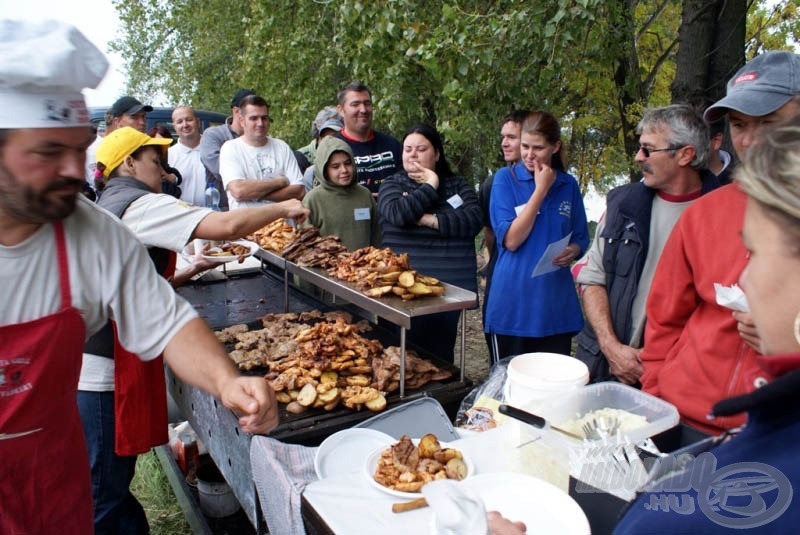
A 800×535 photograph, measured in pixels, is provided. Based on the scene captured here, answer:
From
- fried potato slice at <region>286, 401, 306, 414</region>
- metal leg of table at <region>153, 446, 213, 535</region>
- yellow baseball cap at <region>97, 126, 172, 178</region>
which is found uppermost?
yellow baseball cap at <region>97, 126, 172, 178</region>

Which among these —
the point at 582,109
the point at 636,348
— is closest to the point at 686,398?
the point at 636,348

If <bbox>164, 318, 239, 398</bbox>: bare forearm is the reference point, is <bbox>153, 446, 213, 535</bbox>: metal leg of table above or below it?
below

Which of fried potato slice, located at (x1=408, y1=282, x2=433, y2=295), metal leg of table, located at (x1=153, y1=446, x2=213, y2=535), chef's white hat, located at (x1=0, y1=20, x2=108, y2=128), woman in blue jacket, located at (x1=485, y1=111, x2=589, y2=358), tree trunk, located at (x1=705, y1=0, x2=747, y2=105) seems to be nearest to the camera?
chef's white hat, located at (x1=0, y1=20, x2=108, y2=128)

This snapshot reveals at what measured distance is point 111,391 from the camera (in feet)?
8.14

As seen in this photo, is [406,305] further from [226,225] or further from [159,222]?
[159,222]

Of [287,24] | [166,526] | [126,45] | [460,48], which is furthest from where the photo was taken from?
[126,45]

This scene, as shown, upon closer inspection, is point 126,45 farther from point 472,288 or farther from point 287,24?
point 472,288

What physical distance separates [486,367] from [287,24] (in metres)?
7.05

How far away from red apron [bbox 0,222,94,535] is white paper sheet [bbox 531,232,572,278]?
2.52 meters

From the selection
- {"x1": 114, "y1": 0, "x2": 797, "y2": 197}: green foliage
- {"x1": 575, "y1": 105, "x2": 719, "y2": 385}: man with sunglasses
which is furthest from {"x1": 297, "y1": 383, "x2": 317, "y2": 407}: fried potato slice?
{"x1": 114, "y1": 0, "x2": 797, "y2": 197}: green foliage

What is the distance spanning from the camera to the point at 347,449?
79.4 inches

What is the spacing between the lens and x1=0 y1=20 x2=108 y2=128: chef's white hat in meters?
1.33

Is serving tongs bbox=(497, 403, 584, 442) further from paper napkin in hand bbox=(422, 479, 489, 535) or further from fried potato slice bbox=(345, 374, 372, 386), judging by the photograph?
fried potato slice bbox=(345, 374, 372, 386)

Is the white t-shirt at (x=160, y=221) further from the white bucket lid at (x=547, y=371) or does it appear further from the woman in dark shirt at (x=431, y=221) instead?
the white bucket lid at (x=547, y=371)
